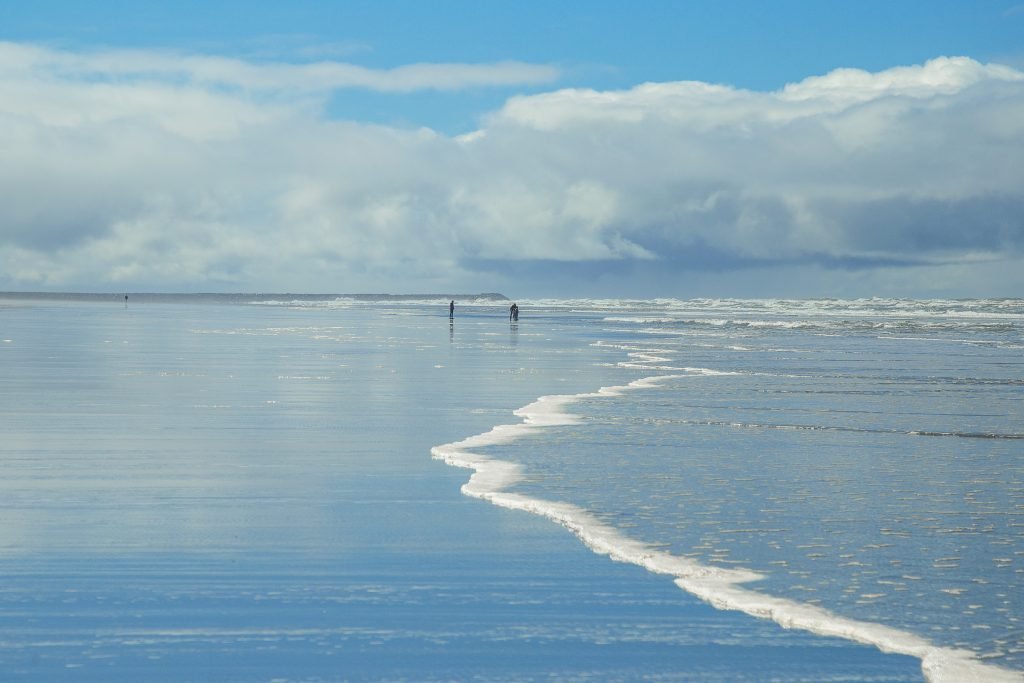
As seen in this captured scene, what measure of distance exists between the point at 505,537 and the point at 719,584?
1.89 m

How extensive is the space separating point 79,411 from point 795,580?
1236 cm

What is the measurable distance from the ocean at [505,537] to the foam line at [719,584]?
0.03m

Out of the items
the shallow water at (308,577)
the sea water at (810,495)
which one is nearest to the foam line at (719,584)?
the sea water at (810,495)

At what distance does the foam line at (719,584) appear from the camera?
5.91 metres

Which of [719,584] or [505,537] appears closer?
[719,584]

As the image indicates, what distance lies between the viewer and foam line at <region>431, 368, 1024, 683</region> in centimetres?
591

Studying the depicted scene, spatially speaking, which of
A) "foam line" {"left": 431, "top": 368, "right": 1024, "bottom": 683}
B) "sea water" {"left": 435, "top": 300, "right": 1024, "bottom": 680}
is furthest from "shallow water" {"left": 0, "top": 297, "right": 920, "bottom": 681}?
"sea water" {"left": 435, "top": 300, "right": 1024, "bottom": 680}

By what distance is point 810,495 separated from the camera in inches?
420

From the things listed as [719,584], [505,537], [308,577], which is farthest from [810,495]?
[308,577]

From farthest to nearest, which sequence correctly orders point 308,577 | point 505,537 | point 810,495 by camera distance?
point 810,495, point 505,537, point 308,577

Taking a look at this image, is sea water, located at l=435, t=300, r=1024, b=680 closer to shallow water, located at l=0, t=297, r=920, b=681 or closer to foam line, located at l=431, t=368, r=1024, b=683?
foam line, located at l=431, t=368, r=1024, b=683

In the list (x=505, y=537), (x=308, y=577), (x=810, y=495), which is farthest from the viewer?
(x=810, y=495)

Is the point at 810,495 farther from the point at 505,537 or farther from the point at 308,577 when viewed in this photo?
the point at 308,577

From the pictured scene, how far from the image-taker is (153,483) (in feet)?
35.5
